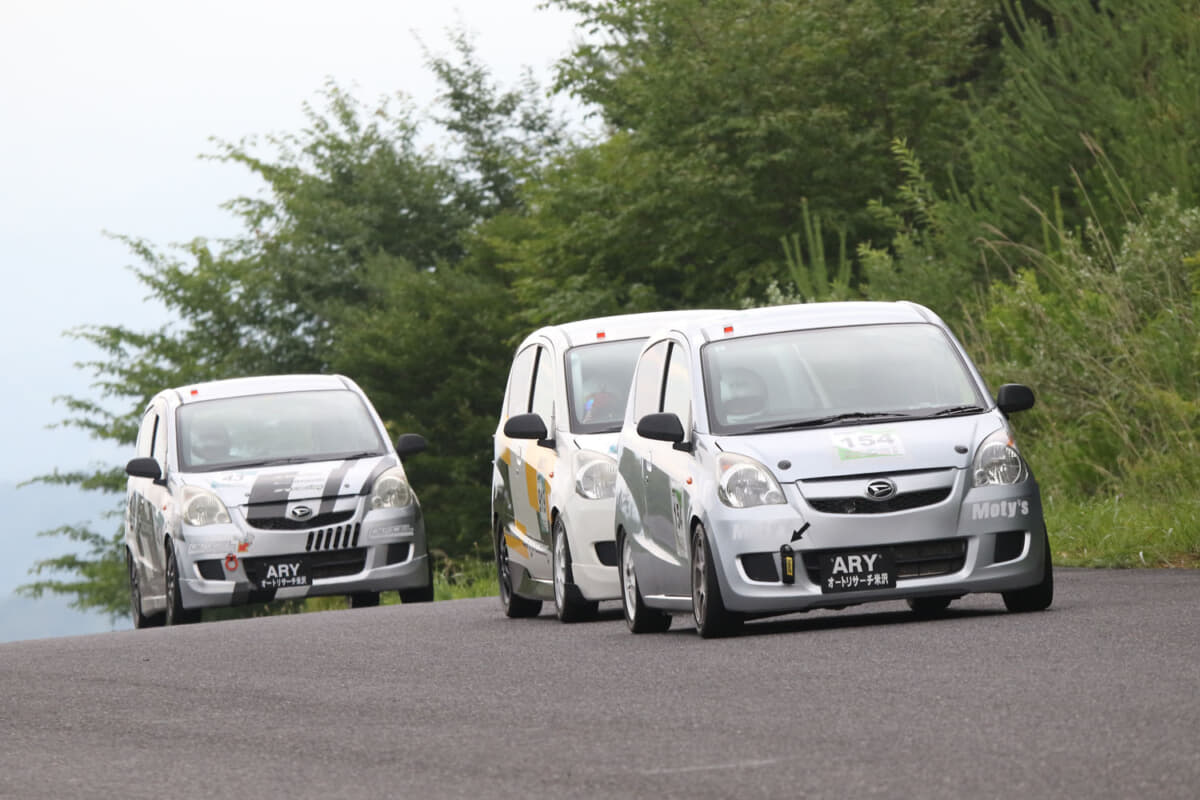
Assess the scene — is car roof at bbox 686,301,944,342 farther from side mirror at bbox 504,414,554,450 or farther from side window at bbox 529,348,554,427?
side window at bbox 529,348,554,427

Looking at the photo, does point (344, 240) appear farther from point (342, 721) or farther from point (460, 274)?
point (342, 721)

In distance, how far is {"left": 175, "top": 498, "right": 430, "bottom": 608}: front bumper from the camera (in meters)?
19.5

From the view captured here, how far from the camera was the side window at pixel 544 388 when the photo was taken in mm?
16062

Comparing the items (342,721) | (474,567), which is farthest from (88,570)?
(342,721)

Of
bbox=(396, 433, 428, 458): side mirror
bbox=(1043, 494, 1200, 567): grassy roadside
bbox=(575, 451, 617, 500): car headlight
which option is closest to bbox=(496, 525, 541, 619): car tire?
bbox=(575, 451, 617, 500): car headlight

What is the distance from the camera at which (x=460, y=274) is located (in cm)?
6612

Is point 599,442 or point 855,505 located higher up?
point 599,442

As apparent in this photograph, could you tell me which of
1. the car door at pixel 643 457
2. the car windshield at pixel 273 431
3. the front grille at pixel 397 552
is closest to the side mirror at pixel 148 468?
the car windshield at pixel 273 431

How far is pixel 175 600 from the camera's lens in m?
20.0

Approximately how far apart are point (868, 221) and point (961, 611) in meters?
29.5

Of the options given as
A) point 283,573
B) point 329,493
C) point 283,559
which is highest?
point 329,493

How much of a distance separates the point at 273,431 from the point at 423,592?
6.07 ft

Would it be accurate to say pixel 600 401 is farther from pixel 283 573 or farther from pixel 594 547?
pixel 283 573

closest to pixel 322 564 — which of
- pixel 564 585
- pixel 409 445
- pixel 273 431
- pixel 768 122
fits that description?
pixel 409 445
